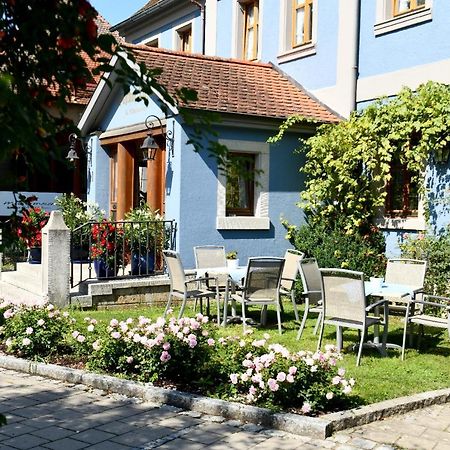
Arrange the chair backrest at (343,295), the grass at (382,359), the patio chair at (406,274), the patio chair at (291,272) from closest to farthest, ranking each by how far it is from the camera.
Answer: the grass at (382,359)
the chair backrest at (343,295)
the patio chair at (406,274)
the patio chair at (291,272)

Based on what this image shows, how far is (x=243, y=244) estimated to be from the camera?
11898mm

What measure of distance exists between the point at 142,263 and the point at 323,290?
467 centimetres

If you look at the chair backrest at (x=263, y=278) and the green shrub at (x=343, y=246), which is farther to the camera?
the green shrub at (x=343, y=246)

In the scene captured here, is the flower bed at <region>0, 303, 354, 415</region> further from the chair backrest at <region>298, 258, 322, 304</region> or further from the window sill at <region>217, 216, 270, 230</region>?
the window sill at <region>217, 216, 270, 230</region>

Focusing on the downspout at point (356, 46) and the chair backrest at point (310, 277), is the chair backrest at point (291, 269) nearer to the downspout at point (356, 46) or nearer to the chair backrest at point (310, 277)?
the chair backrest at point (310, 277)

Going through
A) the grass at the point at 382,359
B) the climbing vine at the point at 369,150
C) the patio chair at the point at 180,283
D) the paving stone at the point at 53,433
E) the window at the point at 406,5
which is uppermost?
the window at the point at 406,5

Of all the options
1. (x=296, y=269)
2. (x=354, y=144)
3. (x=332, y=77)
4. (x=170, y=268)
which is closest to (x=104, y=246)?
(x=170, y=268)

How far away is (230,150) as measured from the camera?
35.2ft

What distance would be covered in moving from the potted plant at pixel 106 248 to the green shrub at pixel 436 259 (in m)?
4.79

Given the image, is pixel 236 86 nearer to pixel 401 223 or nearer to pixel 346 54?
pixel 346 54

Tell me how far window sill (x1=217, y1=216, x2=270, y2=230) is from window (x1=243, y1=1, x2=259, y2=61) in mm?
5111

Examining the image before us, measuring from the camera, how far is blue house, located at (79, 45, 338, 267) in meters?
11.4

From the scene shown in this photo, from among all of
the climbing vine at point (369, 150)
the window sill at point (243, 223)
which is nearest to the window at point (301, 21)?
the climbing vine at point (369, 150)

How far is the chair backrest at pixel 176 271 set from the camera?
29.3 feet
